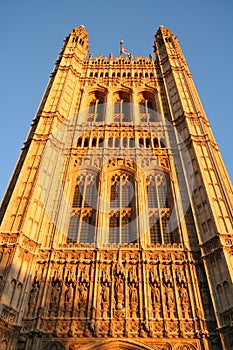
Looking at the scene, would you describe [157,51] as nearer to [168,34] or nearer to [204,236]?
[168,34]

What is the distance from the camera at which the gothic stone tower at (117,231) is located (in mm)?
12977

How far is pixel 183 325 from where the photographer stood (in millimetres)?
→ 13094

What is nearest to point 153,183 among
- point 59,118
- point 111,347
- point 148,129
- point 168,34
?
point 148,129

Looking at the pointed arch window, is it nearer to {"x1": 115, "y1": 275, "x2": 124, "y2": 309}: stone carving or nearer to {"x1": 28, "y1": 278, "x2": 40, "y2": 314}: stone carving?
{"x1": 115, "y1": 275, "x2": 124, "y2": 309}: stone carving

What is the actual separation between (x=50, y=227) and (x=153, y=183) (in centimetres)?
628

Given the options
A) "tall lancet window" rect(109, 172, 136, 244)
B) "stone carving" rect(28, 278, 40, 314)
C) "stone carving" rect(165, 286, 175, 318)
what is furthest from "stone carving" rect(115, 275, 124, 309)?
"stone carving" rect(28, 278, 40, 314)

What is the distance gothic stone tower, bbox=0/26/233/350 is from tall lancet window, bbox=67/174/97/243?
0.19 feet

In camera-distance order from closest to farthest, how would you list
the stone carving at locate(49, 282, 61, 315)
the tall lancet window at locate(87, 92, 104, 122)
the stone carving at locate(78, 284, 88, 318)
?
the stone carving at locate(78, 284, 88, 318) < the stone carving at locate(49, 282, 61, 315) < the tall lancet window at locate(87, 92, 104, 122)

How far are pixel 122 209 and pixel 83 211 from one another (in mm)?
1954

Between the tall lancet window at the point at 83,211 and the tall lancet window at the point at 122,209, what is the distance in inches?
37.0

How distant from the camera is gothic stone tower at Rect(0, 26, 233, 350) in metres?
13.0

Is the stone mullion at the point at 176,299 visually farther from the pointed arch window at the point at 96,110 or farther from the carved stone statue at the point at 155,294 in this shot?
the pointed arch window at the point at 96,110

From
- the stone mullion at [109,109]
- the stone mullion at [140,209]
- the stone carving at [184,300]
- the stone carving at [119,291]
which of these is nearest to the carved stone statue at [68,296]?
the stone carving at [119,291]

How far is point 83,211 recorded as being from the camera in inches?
721
